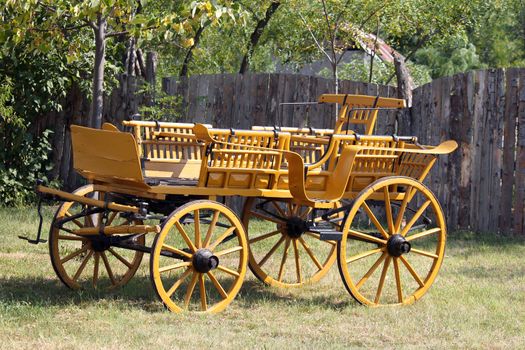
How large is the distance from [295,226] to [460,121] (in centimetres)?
370

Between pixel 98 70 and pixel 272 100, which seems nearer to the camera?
pixel 98 70

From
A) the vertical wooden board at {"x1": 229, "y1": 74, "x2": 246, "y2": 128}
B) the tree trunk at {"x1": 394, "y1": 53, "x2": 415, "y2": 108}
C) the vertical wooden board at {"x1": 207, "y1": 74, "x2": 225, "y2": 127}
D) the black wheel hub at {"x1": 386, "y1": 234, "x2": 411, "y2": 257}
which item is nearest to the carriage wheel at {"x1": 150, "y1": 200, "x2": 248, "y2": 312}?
the black wheel hub at {"x1": 386, "y1": 234, "x2": 411, "y2": 257}

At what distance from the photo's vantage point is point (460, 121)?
1195cm

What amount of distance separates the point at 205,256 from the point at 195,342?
979 millimetres

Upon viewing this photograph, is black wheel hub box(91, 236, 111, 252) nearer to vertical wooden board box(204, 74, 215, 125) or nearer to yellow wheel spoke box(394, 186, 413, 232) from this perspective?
yellow wheel spoke box(394, 186, 413, 232)

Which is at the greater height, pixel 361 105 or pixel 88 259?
pixel 361 105

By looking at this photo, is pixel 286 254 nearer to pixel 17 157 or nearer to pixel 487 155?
pixel 487 155

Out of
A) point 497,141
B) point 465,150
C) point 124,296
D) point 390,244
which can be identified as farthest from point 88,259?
point 497,141

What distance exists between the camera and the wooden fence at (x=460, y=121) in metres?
11.6

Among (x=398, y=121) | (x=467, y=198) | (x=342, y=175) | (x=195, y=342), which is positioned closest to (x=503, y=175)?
(x=467, y=198)

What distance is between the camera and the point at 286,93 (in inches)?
516

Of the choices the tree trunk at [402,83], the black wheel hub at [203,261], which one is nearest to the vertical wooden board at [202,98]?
the tree trunk at [402,83]

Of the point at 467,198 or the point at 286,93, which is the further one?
the point at 286,93

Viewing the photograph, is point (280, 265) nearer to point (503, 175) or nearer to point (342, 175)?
point (342, 175)
